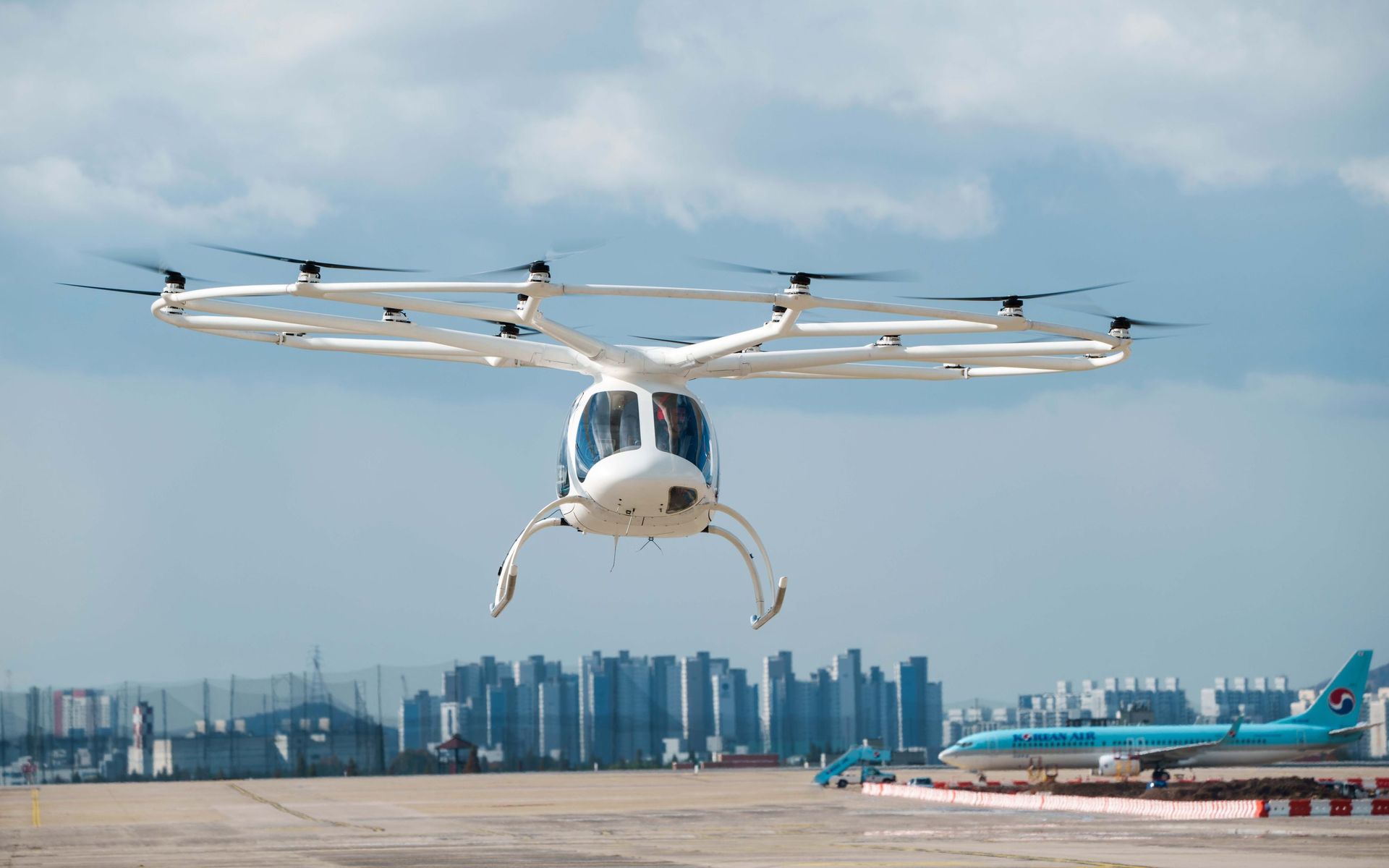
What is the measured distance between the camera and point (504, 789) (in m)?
72.4

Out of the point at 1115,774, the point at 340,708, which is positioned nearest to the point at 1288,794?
the point at 1115,774

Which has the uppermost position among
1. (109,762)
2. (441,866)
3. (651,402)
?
(651,402)

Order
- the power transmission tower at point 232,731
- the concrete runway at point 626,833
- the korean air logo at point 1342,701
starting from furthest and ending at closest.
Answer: the power transmission tower at point 232,731, the korean air logo at point 1342,701, the concrete runway at point 626,833

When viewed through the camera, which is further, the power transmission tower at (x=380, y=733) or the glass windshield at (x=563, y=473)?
the power transmission tower at (x=380, y=733)

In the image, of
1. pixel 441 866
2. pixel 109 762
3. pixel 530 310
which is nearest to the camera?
pixel 530 310

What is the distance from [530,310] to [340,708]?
93.4 meters

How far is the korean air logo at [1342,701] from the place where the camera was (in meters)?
69.1

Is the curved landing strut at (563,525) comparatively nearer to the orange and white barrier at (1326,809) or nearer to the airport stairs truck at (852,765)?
the orange and white barrier at (1326,809)

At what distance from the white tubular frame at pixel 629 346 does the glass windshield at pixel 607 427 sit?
1.86ft

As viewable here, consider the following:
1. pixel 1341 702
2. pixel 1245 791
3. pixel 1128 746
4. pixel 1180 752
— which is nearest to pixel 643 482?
pixel 1245 791

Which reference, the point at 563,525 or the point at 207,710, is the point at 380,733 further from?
the point at 563,525

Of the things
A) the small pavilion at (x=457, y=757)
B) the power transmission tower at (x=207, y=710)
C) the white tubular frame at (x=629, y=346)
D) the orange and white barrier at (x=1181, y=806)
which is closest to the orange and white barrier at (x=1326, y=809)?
the orange and white barrier at (x=1181, y=806)

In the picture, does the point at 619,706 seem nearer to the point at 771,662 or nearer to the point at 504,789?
the point at 771,662

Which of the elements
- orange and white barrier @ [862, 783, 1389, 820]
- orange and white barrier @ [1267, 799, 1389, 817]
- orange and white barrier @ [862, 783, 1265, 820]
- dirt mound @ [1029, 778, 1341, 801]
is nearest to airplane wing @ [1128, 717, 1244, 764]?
dirt mound @ [1029, 778, 1341, 801]
